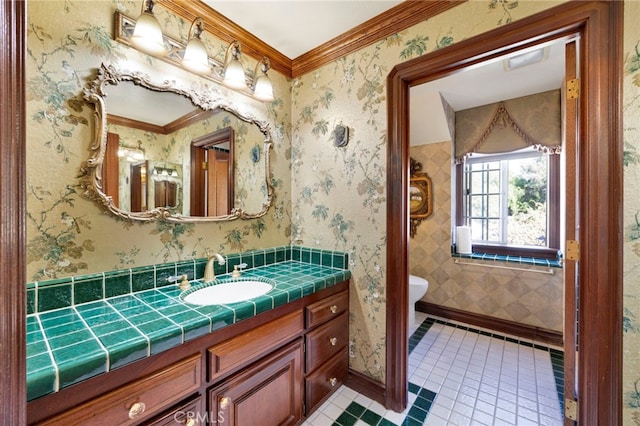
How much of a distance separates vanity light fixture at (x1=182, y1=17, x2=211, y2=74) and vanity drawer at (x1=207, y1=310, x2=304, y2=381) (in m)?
1.35

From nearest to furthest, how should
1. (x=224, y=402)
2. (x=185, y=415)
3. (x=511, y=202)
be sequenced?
(x=185, y=415) → (x=224, y=402) → (x=511, y=202)

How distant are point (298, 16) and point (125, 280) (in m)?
1.74

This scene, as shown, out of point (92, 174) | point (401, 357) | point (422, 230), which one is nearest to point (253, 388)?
point (401, 357)

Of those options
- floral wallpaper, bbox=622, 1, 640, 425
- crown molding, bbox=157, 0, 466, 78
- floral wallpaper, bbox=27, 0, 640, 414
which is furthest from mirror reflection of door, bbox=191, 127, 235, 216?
floral wallpaper, bbox=622, 1, 640, 425

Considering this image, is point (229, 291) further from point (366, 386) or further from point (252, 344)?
point (366, 386)

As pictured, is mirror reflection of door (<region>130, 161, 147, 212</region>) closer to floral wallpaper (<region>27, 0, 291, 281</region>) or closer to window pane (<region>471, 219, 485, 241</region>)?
floral wallpaper (<region>27, 0, 291, 281</region>)

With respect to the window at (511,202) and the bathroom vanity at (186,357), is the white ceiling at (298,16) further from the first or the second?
the window at (511,202)

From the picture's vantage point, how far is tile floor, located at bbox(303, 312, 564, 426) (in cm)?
151

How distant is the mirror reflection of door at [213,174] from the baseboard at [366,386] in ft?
4.55

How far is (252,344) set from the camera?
114 centimetres

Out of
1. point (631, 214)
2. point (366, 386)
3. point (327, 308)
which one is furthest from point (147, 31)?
point (366, 386)

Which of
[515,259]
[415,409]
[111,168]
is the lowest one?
[415,409]

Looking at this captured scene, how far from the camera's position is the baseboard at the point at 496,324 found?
7.59ft

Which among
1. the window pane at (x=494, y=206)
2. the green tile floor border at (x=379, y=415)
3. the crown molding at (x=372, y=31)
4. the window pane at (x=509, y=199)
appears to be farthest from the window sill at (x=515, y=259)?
the crown molding at (x=372, y=31)
